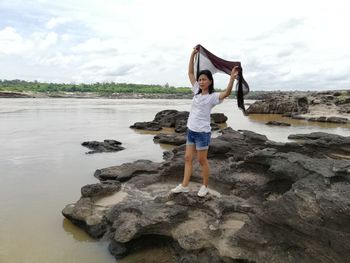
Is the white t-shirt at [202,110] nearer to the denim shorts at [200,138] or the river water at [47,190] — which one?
the denim shorts at [200,138]

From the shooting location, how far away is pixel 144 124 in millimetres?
24297

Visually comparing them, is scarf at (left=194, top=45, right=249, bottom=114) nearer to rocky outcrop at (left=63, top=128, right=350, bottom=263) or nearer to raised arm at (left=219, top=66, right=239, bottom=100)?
raised arm at (left=219, top=66, right=239, bottom=100)

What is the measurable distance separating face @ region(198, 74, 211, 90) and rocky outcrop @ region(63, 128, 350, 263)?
1.88 meters

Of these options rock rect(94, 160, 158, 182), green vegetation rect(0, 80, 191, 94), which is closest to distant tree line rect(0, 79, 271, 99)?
green vegetation rect(0, 80, 191, 94)

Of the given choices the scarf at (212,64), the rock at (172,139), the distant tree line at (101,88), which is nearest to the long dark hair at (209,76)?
the scarf at (212,64)

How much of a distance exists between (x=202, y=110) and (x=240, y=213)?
1791 mm

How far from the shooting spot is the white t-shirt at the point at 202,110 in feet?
20.3

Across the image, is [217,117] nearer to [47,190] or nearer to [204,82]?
[47,190]

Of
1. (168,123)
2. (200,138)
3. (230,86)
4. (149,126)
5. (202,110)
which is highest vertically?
(230,86)

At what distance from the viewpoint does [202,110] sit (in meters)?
6.23

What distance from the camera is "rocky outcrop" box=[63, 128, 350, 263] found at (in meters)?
4.64

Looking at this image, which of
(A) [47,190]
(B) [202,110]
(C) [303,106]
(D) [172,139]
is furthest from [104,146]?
(C) [303,106]

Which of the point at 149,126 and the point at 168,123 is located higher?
the point at 168,123

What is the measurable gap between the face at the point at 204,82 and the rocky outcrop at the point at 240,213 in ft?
6.18
